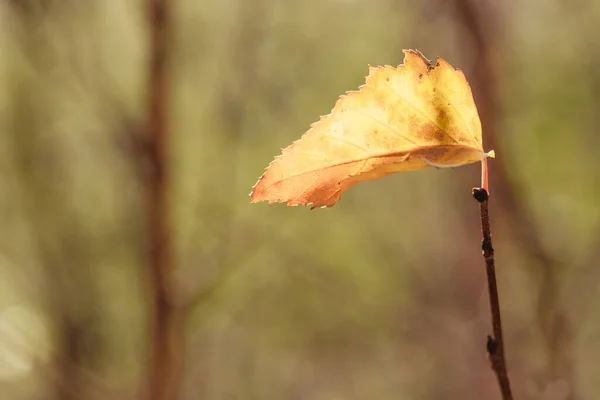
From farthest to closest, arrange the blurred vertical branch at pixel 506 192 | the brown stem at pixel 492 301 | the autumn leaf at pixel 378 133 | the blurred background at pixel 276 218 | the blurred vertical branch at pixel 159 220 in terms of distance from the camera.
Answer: the blurred background at pixel 276 218 < the blurred vertical branch at pixel 159 220 < the blurred vertical branch at pixel 506 192 < the autumn leaf at pixel 378 133 < the brown stem at pixel 492 301

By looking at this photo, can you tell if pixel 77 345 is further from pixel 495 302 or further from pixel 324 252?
pixel 495 302

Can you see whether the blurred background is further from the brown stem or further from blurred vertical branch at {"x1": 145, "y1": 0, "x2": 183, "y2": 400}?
the brown stem

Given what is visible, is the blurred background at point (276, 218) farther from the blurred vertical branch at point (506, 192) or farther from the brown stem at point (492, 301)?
the brown stem at point (492, 301)

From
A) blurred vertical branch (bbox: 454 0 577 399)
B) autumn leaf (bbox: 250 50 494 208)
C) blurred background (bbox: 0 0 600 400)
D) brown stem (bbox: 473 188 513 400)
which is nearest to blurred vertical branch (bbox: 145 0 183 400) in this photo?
blurred background (bbox: 0 0 600 400)

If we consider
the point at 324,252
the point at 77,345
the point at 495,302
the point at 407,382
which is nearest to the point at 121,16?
the point at 77,345

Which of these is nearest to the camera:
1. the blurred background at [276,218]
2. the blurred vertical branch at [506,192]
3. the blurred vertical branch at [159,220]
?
the blurred vertical branch at [506,192]

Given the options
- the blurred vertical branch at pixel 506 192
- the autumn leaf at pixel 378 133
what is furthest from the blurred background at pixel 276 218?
the autumn leaf at pixel 378 133
